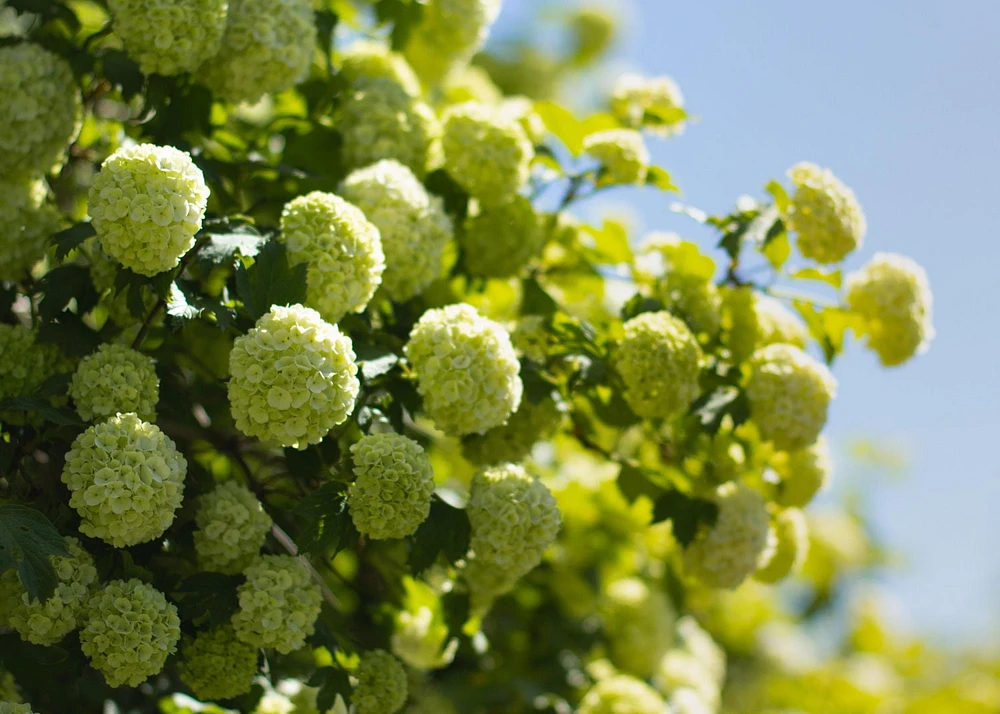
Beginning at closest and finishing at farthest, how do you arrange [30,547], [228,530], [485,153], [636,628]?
[30,547], [228,530], [485,153], [636,628]

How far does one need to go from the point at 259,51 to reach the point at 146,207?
0.88 m

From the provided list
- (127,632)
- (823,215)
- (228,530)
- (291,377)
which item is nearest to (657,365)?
(823,215)

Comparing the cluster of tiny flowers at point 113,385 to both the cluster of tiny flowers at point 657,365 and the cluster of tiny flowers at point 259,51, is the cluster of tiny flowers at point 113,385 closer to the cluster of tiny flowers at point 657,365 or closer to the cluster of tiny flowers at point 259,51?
the cluster of tiny flowers at point 259,51

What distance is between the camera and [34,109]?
→ 2.64m

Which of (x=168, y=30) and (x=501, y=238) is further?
(x=501, y=238)

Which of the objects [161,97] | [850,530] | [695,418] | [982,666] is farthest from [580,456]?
[982,666]

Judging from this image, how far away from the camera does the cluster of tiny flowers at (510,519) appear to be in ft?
8.07

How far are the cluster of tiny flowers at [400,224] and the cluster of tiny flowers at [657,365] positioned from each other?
60cm

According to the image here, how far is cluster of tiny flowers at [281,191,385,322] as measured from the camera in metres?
2.35

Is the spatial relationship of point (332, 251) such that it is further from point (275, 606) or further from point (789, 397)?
point (789, 397)

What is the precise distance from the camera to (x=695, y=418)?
3.11 m

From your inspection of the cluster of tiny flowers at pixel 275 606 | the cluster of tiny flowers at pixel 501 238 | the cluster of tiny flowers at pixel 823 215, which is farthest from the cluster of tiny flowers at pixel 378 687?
the cluster of tiny flowers at pixel 823 215

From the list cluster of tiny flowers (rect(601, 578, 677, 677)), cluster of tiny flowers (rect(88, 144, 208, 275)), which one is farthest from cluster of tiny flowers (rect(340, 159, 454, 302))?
cluster of tiny flowers (rect(601, 578, 677, 677))

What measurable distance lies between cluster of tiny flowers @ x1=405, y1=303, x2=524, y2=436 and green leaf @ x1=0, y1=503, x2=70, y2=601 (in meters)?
0.89
